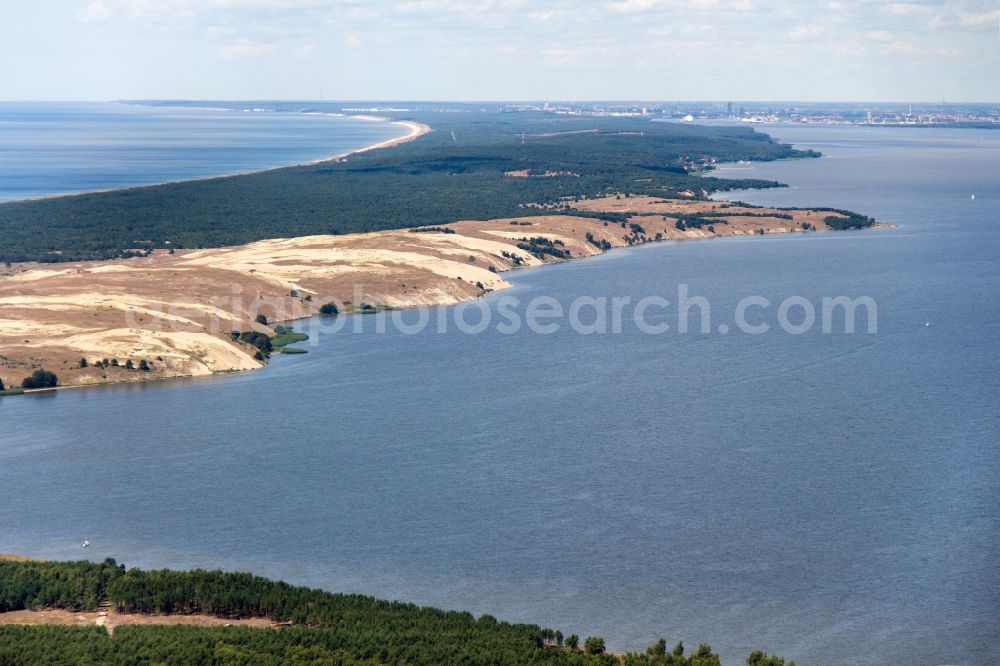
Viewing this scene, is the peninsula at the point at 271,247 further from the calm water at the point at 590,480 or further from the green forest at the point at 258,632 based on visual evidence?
the green forest at the point at 258,632

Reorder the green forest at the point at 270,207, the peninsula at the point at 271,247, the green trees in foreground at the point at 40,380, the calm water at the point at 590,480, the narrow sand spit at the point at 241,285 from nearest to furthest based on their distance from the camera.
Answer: the calm water at the point at 590,480 < the green trees in foreground at the point at 40,380 < the narrow sand spit at the point at 241,285 < the peninsula at the point at 271,247 < the green forest at the point at 270,207

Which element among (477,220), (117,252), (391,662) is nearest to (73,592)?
(391,662)

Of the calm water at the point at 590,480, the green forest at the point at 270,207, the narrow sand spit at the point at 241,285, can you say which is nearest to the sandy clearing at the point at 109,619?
the calm water at the point at 590,480

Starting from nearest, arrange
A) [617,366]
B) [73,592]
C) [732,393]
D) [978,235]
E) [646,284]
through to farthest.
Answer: [73,592] < [732,393] < [617,366] < [646,284] < [978,235]

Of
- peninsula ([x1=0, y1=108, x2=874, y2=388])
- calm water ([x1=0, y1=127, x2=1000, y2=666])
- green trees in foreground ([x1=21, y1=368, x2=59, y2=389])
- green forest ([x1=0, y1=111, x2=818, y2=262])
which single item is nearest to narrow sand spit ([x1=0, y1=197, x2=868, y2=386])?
peninsula ([x1=0, y1=108, x2=874, y2=388])

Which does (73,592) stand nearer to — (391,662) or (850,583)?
(391,662)

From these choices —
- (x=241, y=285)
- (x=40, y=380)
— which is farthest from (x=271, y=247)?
(x=40, y=380)

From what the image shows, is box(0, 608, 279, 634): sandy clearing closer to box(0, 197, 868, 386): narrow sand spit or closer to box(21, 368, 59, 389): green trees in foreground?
box(21, 368, 59, 389): green trees in foreground
